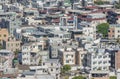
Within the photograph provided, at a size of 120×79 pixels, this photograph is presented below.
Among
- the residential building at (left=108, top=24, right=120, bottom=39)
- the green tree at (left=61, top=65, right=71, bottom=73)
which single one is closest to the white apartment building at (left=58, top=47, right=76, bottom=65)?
the green tree at (left=61, top=65, right=71, bottom=73)

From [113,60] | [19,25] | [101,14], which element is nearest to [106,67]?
[113,60]

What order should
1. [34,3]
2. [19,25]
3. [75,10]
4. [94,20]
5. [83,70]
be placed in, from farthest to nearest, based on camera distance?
[34,3], [75,10], [94,20], [19,25], [83,70]

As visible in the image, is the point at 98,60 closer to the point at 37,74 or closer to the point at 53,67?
the point at 53,67

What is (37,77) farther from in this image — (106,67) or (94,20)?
(94,20)

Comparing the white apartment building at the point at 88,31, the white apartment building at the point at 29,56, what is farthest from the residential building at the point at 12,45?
the white apartment building at the point at 88,31

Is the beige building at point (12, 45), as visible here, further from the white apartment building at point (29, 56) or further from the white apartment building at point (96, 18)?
the white apartment building at point (96, 18)

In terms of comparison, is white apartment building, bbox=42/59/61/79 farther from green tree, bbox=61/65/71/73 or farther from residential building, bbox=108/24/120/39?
residential building, bbox=108/24/120/39

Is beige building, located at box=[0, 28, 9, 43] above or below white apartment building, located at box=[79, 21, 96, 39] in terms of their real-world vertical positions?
above

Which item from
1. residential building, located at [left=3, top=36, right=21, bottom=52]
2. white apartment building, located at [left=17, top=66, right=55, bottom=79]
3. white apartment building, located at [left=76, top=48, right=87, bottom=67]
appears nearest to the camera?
white apartment building, located at [left=17, top=66, right=55, bottom=79]
